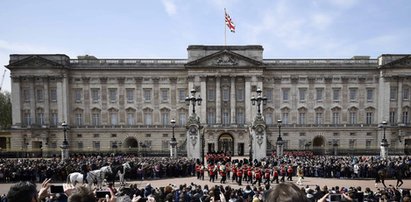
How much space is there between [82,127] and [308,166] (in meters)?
39.8

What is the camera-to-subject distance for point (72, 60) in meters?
50.8

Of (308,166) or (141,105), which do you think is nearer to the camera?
(308,166)

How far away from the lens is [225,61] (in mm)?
48625

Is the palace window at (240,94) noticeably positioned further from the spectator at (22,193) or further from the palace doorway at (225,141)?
the spectator at (22,193)

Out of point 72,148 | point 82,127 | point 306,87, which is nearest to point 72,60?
point 82,127

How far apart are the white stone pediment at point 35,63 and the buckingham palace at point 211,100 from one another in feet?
0.57

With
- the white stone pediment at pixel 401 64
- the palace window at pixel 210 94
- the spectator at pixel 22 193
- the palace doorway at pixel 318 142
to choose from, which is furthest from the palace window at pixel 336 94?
the spectator at pixel 22 193

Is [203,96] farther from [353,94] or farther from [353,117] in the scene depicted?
[353,117]

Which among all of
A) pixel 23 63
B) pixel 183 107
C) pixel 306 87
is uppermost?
pixel 23 63

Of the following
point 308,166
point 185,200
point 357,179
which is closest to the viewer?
point 185,200

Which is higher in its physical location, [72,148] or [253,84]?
[253,84]

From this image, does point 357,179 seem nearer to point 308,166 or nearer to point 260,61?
point 308,166

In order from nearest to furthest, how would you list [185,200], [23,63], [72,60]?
1. [185,200]
2. [23,63]
3. [72,60]

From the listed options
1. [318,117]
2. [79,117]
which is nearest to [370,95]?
[318,117]
